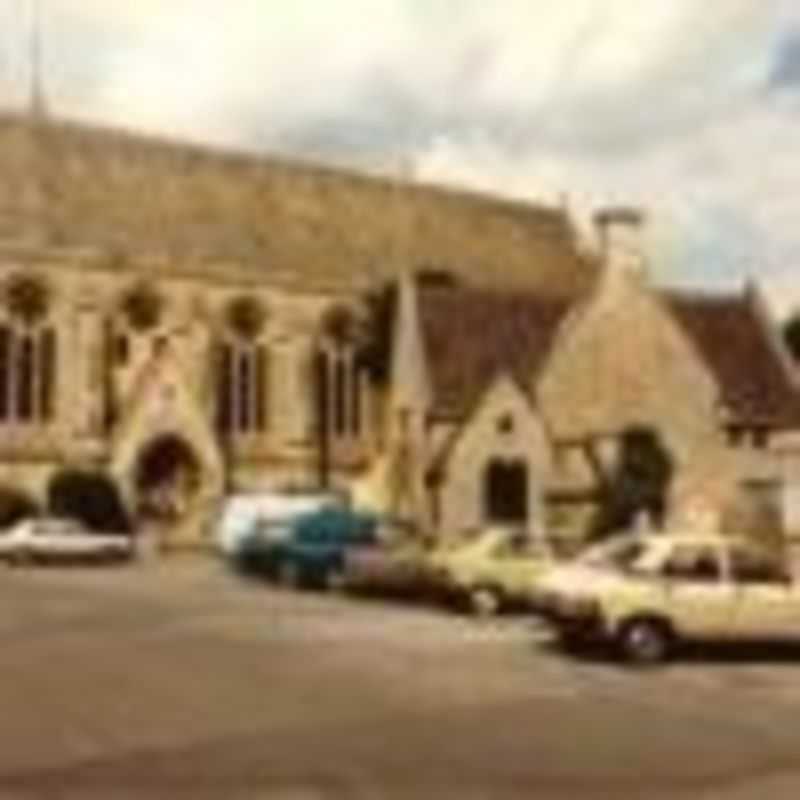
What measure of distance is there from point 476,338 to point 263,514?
1447 cm

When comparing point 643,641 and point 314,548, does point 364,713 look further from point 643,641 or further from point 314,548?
point 314,548

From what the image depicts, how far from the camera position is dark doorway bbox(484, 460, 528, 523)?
6162 centimetres

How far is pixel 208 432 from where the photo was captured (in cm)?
6844

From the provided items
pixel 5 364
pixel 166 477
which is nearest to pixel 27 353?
pixel 5 364

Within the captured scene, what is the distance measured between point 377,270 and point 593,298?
30.7ft

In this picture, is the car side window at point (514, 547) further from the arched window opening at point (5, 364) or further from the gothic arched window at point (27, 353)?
the arched window opening at point (5, 364)

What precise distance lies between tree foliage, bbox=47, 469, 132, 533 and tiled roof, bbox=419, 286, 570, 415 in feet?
28.4

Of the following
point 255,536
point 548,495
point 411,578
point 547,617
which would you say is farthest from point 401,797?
point 548,495

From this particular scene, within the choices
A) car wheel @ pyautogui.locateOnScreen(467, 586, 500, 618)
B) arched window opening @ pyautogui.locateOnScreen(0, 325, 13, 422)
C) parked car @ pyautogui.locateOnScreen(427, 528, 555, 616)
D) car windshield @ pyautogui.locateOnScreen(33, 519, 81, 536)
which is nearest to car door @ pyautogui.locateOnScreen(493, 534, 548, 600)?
parked car @ pyautogui.locateOnScreen(427, 528, 555, 616)

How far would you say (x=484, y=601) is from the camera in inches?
1506

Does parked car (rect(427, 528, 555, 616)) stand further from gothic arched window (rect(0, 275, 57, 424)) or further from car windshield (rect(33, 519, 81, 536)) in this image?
gothic arched window (rect(0, 275, 57, 424))

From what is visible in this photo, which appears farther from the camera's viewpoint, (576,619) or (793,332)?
(793,332)

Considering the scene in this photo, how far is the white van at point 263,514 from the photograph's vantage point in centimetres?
4922

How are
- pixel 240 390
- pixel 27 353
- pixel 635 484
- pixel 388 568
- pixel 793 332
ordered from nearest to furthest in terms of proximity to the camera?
1. pixel 388 568
2. pixel 635 484
3. pixel 27 353
4. pixel 240 390
5. pixel 793 332
